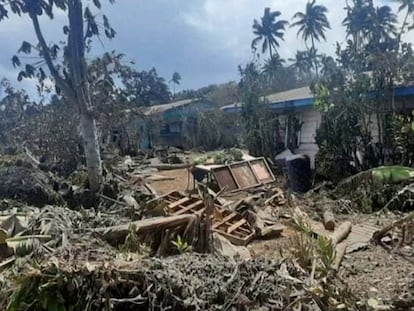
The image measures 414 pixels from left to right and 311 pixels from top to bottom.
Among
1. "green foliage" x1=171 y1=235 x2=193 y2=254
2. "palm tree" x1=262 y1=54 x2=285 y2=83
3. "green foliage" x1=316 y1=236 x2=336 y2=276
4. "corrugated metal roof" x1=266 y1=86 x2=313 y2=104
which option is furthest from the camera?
"palm tree" x1=262 y1=54 x2=285 y2=83

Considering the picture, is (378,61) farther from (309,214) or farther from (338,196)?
(309,214)

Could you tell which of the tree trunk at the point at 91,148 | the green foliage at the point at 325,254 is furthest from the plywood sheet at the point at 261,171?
the green foliage at the point at 325,254

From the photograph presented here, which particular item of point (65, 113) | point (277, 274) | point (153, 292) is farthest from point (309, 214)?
point (65, 113)

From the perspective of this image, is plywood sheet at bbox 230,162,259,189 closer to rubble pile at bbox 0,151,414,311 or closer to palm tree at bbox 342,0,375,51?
rubble pile at bbox 0,151,414,311

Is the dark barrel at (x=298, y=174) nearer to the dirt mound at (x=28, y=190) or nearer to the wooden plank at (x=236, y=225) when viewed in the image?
the wooden plank at (x=236, y=225)

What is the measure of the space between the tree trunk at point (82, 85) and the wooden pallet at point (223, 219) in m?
3.21

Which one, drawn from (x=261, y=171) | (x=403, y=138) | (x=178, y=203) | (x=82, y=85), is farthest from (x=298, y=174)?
(x=82, y=85)

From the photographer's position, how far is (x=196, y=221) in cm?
522

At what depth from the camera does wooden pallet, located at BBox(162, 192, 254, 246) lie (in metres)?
6.49

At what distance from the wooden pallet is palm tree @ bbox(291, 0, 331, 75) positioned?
120 ft

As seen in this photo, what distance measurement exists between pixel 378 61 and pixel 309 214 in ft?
16.2

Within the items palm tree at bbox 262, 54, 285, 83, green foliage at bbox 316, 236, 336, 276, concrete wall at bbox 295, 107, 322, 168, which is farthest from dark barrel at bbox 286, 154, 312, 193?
palm tree at bbox 262, 54, 285, 83

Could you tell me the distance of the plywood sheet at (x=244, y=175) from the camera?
10.7 meters

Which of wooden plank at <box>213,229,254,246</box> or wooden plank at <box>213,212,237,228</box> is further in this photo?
wooden plank at <box>213,212,237,228</box>
